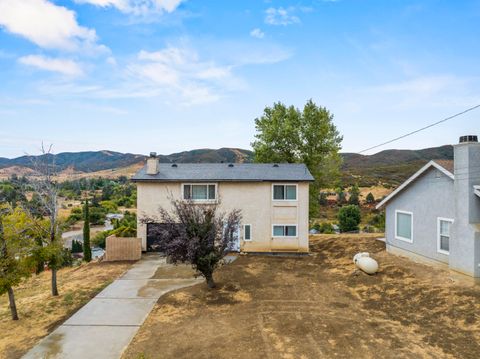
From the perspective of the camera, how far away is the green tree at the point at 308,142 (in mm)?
30312

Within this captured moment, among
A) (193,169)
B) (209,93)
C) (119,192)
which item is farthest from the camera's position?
(119,192)

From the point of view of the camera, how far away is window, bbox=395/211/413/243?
1773cm

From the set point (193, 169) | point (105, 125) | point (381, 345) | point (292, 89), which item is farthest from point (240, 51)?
point (105, 125)

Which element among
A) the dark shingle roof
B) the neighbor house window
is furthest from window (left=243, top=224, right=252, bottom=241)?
the dark shingle roof

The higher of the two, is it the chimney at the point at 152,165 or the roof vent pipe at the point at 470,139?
the roof vent pipe at the point at 470,139

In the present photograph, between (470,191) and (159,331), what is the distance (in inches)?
542

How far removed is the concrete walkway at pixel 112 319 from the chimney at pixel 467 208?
12.6 metres

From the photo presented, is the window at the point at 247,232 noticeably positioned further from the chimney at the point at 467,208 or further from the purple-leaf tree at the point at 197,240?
the chimney at the point at 467,208

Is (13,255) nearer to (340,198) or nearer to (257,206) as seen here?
(257,206)

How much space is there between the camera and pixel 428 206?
53.4ft

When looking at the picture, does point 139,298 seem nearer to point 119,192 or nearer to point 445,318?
point 445,318

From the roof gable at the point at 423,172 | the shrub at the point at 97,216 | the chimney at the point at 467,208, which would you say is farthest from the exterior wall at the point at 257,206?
the shrub at the point at 97,216

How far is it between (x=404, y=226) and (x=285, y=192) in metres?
8.08

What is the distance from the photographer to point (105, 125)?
5300 cm
